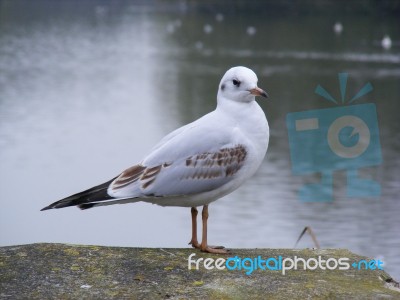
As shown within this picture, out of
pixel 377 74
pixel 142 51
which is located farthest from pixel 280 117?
pixel 142 51

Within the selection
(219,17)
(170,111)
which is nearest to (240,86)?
(170,111)

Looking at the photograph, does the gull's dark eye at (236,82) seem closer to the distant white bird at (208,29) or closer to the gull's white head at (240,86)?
the gull's white head at (240,86)

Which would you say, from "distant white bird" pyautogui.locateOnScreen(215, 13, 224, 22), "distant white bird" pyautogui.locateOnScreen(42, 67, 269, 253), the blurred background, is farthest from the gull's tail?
"distant white bird" pyautogui.locateOnScreen(215, 13, 224, 22)

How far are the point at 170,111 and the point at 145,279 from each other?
1954 centimetres

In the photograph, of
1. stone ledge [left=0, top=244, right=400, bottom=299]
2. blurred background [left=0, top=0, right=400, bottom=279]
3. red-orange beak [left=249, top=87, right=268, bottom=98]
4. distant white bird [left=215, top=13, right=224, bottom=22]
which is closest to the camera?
stone ledge [left=0, top=244, right=400, bottom=299]

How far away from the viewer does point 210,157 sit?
384 cm

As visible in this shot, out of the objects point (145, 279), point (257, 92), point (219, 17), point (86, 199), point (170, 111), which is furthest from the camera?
point (219, 17)

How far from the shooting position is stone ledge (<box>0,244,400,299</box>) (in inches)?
126

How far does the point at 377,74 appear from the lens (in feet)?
99.9

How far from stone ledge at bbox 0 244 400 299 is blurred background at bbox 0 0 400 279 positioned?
6650 millimetres

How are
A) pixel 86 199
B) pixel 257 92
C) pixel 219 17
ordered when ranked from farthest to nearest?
pixel 219 17 → pixel 257 92 → pixel 86 199

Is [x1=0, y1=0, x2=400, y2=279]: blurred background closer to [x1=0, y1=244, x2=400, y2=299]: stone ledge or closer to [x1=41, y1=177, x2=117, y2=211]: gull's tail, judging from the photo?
[x1=0, y1=244, x2=400, y2=299]: stone ledge

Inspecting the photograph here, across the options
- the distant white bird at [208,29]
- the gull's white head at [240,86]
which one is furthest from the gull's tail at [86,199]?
the distant white bird at [208,29]

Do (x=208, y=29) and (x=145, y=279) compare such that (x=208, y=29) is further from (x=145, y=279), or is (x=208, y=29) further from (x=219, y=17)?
(x=145, y=279)
